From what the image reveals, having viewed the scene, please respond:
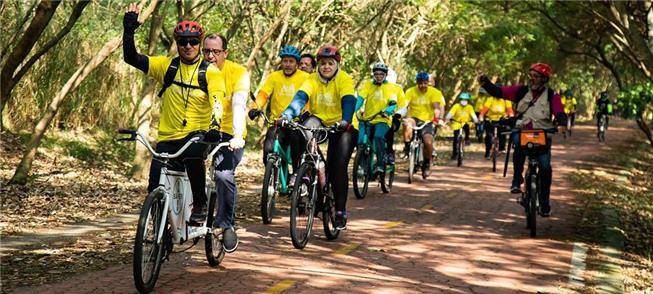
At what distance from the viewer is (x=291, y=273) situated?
9.16 meters

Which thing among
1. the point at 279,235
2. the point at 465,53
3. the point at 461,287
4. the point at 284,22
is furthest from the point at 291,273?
the point at 465,53

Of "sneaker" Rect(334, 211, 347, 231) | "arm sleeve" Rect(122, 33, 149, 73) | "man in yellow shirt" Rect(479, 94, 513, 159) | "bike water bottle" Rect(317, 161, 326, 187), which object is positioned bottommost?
"sneaker" Rect(334, 211, 347, 231)

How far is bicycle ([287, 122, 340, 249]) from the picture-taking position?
1030cm

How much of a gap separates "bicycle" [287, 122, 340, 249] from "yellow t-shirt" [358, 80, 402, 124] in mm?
5225

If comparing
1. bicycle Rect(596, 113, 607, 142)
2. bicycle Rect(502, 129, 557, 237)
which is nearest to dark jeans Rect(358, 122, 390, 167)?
bicycle Rect(502, 129, 557, 237)

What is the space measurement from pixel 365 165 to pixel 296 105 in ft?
17.7

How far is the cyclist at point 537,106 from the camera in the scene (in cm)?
1283

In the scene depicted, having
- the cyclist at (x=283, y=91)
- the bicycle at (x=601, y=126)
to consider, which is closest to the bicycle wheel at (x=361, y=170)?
the cyclist at (x=283, y=91)

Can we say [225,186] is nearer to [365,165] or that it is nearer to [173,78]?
[173,78]

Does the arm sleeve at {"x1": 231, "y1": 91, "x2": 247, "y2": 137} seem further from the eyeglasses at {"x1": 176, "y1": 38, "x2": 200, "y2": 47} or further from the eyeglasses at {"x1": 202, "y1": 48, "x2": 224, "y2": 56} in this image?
the eyeglasses at {"x1": 202, "y1": 48, "x2": 224, "y2": 56}

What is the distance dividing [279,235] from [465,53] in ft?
119

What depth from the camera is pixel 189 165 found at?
→ 8.27 metres

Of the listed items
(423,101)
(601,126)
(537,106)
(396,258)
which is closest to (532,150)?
(537,106)

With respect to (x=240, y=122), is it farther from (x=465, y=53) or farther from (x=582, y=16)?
(x=465, y=53)
